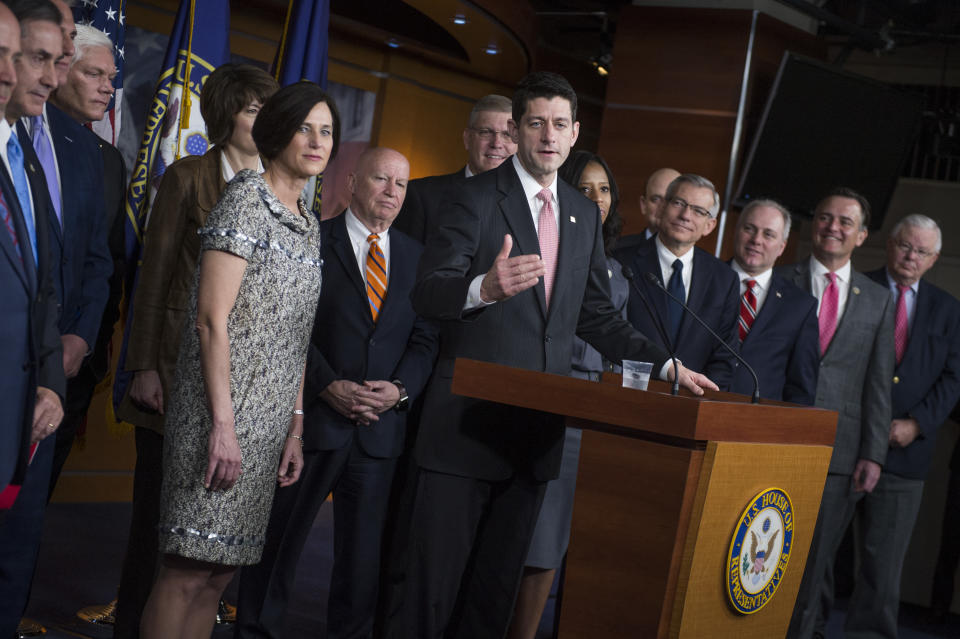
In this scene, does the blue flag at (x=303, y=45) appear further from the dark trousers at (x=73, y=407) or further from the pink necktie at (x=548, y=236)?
the pink necktie at (x=548, y=236)

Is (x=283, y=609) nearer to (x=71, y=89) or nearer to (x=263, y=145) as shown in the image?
(x=263, y=145)

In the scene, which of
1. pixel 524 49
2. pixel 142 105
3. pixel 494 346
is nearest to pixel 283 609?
pixel 494 346

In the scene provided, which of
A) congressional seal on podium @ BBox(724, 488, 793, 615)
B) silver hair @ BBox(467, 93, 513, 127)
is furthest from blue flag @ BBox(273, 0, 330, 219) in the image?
congressional seal on podium @ BBox(724, 488, 793, 615)

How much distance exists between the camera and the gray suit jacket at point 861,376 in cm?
394

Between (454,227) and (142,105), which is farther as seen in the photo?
(142,105)

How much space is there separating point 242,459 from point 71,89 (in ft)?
4.68

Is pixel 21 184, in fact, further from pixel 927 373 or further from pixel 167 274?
pixel 927 373

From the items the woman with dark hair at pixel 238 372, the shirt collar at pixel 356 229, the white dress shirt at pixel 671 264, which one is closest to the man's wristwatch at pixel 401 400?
the shirt collar at pixel 356 229

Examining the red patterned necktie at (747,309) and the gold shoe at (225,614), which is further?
the red patterned necktie at (747,309)

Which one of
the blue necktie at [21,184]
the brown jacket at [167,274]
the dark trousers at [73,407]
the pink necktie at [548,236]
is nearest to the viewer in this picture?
the blue necktie at [21,184]

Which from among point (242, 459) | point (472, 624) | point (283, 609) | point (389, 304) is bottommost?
point (283, 609)

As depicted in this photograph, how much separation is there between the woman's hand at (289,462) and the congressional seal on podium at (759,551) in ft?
3.64

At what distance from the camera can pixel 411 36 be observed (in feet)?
21.9

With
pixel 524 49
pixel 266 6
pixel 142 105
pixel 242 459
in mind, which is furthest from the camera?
pixel 524 49
